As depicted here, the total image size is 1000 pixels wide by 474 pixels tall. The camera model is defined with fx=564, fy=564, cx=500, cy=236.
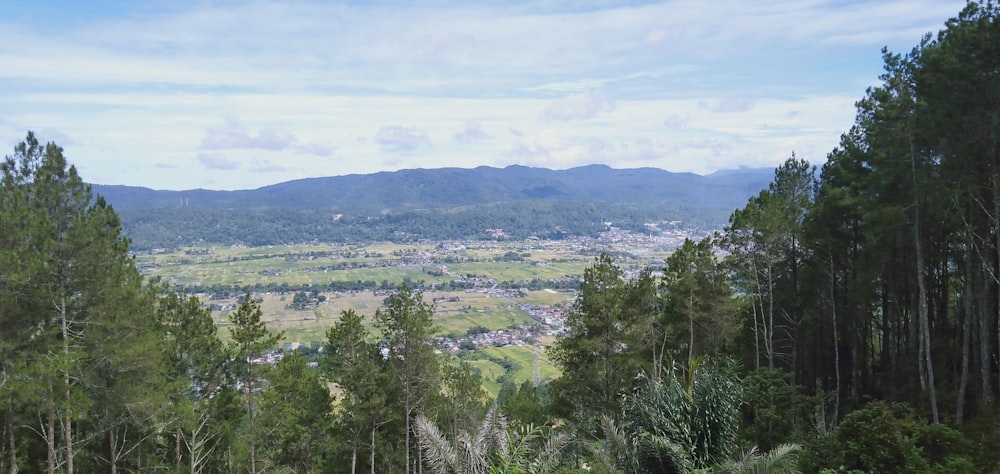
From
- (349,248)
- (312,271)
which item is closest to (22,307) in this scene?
(312,271)

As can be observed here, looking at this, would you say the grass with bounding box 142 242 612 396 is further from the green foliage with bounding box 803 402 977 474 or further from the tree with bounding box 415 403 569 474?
the tree with bounding box 415 403 569 474

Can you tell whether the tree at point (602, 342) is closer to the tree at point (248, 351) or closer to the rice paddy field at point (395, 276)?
the rice paddy field at point (395, 276)

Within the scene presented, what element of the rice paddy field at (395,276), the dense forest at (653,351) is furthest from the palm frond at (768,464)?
the rice paddy field at (395,276)

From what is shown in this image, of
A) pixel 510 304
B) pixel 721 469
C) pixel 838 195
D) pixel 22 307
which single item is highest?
pixel 838 195

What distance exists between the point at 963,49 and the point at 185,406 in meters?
17.4

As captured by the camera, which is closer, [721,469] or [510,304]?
[721,469]

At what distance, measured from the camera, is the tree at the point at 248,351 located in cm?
1495

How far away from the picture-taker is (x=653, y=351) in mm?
14359

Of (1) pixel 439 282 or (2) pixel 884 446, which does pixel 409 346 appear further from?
(1) pixel 439 282

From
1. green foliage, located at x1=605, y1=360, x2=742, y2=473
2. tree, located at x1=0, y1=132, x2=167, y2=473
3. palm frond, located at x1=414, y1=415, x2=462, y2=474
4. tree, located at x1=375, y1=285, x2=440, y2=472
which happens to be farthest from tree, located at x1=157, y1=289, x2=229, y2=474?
green foliage, located at x1=605, y1=360, x2=742, y2=473

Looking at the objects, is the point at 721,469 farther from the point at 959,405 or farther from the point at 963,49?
the point at 963,49

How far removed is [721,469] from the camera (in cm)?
514

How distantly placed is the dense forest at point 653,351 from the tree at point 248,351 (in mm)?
75

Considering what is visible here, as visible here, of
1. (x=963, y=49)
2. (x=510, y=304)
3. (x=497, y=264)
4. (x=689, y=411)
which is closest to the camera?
(x=689, y=411)
